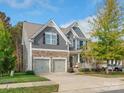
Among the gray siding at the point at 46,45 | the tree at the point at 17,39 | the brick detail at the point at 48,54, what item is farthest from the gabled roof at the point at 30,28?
the tree at the point at 17,39

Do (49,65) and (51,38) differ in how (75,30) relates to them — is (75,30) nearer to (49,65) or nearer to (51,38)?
(51,38)

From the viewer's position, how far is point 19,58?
4319cm

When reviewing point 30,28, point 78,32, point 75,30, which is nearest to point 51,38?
point 30,28

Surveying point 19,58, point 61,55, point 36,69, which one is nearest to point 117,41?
point 61,55

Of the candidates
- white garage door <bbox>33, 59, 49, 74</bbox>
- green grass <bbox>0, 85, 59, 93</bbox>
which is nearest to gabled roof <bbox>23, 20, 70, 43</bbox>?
white garage door <bbox>33, 59, 49, 74</bbox>

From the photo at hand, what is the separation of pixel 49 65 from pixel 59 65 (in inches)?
76.7

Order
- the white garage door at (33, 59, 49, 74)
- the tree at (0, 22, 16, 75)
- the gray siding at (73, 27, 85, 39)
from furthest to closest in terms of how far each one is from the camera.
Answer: the gray siding at (73, 27, 85, 39)
the white garage door at (33, 59, 49, 74)
the tree at (0, 22, 16, 75)

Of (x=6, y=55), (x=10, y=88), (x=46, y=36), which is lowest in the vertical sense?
(x=10, y=88)

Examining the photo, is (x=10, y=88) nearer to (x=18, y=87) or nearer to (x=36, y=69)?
(x=18, y=87)

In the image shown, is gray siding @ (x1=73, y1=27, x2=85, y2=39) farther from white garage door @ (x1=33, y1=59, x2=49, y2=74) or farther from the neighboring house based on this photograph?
white garage door @ (x1=33, y1=59, x2=49, y2=74)

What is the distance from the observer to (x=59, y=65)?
37.2 m

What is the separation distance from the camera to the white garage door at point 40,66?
3447 centimetres

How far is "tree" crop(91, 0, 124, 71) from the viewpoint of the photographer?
32.2 meters

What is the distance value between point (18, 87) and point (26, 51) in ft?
70.4
